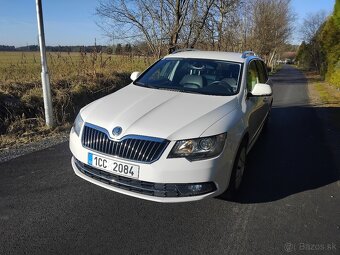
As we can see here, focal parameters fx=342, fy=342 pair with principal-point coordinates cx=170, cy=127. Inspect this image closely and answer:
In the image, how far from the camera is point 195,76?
502 cm

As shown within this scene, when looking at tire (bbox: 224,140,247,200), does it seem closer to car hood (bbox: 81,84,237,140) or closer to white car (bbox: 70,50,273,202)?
white car (bbox: 70,50,273,202)

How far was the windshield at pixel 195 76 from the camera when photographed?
4.75m

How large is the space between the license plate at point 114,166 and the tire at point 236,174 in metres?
1.14

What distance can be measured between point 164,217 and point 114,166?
789 millimetres

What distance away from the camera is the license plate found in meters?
3.37

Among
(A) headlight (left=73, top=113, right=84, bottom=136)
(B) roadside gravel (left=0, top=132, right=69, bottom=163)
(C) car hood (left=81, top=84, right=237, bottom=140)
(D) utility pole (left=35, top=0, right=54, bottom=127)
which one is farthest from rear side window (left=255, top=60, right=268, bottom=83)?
(D) utility pole (left=35, top=0, right=54, bottom=127)

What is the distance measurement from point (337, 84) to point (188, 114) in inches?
718

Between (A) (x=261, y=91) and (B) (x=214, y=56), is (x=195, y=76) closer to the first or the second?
(B) (x=214, y=56)

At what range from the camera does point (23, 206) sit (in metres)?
3.80

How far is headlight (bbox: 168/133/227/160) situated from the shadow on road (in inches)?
42.2

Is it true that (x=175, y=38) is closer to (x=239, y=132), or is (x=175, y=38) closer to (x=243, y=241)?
(x=239, y=132)

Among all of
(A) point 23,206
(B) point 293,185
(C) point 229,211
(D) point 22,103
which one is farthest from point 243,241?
(D) point 22,103

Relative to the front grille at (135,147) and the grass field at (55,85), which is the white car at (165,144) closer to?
the front grille at (135,147)

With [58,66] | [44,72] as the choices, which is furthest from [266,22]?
[44,72]
